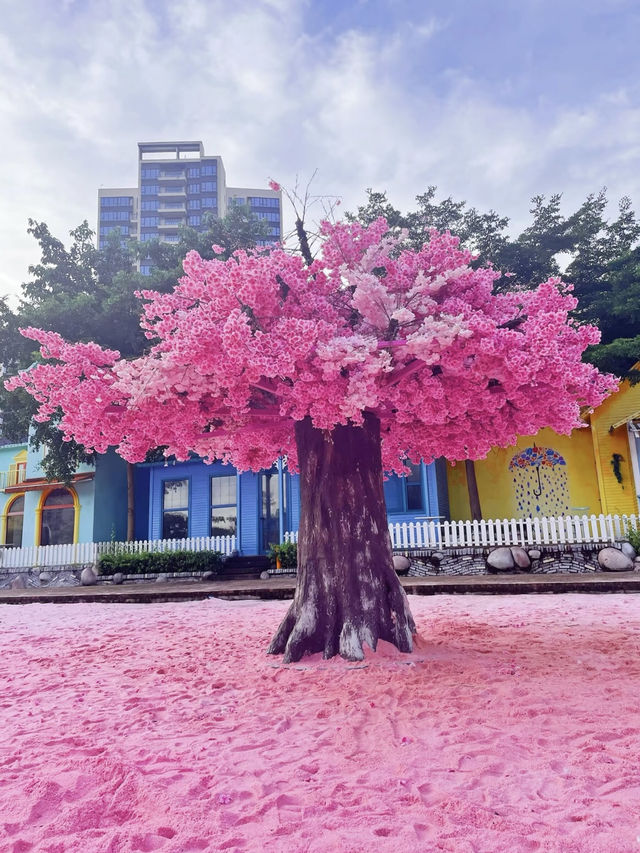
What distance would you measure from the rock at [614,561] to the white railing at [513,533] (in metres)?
0.45

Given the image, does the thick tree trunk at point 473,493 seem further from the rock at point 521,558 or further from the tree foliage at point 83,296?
the tree foliage at point 83,296

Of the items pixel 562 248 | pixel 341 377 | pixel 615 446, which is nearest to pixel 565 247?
pixel 562 248

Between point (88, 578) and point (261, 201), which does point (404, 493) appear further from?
point (261, 201)

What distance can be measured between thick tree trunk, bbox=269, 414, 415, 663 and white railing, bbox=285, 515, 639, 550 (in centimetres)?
882

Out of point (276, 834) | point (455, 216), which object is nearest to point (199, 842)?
point (276, 834)

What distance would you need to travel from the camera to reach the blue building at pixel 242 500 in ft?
57.4

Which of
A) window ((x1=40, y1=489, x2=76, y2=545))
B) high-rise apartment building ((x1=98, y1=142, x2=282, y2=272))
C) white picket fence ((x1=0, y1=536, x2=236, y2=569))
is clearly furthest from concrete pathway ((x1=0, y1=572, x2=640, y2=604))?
high-rise apartment building ((x1=98, y1=142, x2=282, y2=272))

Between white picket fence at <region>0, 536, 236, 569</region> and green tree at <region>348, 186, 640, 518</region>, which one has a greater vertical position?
green tree at <region>348, 186, 640, 518</region>

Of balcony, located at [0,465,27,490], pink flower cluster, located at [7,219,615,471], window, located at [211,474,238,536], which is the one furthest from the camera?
balcony, located at [0,465,27,490]

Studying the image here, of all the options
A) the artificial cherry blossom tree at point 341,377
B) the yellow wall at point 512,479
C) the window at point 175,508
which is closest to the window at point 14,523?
the window at point 175,508

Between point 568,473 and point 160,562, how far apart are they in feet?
41.2

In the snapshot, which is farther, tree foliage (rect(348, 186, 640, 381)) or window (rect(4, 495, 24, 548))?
window (rect(4, 495, 24, 548))

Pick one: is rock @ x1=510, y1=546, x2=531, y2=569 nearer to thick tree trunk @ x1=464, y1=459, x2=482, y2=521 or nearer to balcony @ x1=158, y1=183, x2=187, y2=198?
thick tree trunk @ x1=464, y1=459, x2=482, y2=521

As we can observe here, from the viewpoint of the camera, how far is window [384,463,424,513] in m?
17.5
